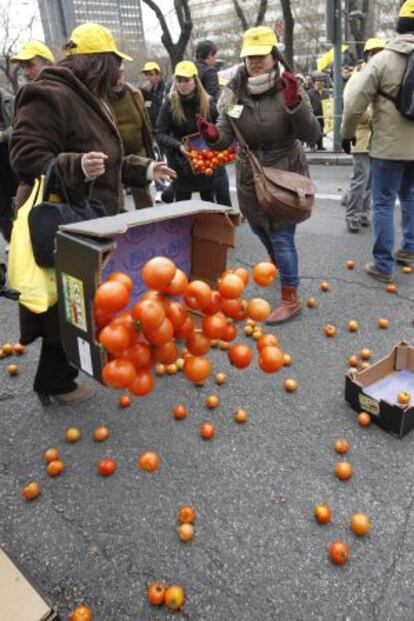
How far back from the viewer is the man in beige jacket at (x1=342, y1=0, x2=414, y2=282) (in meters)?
4.11

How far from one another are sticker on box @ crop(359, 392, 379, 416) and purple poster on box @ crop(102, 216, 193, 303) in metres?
1.39

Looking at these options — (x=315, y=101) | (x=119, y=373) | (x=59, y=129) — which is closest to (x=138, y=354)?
(x=119, y=373)

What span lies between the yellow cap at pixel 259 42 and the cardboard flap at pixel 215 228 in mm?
1880

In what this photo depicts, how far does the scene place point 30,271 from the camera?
2.50 metres

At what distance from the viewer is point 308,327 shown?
425cm

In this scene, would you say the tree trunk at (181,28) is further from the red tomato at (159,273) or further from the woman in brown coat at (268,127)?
the red tomato at (159,273)

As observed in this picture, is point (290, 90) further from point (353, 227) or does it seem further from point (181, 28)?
point (181, 28)

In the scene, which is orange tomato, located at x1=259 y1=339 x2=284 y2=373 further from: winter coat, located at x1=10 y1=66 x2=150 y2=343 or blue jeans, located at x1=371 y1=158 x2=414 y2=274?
blue jeans, located at x1=371 y1=158 x2=414 y2=274

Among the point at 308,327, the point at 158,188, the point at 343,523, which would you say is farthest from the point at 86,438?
the point at 158,188

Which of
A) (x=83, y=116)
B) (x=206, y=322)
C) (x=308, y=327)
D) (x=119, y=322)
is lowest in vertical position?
(x=308, y=327)

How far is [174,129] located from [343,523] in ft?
14.8

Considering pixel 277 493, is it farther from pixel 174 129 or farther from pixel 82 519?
pixel 174 129

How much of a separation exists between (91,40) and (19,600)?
2413 mm

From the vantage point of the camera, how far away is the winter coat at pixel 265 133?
366 centimetres
